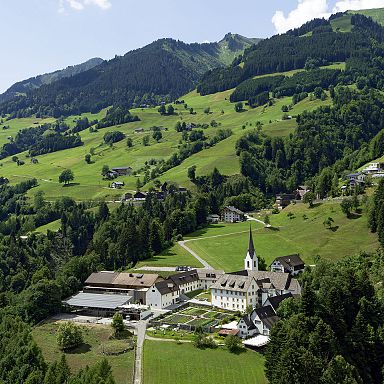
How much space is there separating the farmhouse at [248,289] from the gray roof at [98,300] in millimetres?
15071

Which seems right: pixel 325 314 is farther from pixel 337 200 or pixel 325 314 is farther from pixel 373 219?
pixel 337 200

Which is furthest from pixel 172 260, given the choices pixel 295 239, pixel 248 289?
pixel 248 289

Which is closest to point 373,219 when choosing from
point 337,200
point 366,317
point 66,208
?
point 337,200

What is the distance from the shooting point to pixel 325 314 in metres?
69.8

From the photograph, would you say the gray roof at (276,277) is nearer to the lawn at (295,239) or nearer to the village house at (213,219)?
the lawn at (295,239)

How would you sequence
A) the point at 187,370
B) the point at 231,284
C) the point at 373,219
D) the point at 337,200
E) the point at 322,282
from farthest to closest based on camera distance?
the point at 337,200, the point at 373,219, the point at 231,284, the point at 322,282, the point at 187,370

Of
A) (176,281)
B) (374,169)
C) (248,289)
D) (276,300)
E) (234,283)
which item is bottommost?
(176,281)

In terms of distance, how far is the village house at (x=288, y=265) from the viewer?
96375 mm

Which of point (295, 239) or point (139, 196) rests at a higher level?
point (139, 196)

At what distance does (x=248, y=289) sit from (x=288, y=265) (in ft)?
46.4

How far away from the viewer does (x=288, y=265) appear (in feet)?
317

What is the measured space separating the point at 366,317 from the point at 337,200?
6519 cm

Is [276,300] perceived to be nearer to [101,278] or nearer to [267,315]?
[267,315]

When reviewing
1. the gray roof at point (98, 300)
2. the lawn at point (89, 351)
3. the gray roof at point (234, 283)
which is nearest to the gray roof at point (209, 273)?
the gray roof at point (234, 283)
